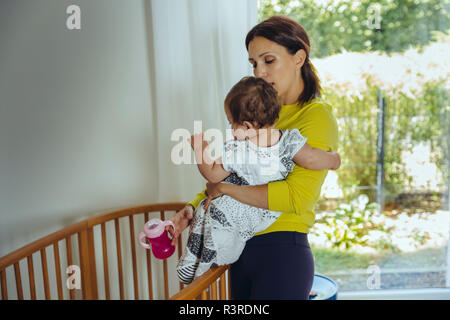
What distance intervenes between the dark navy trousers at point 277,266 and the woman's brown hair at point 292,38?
0.44m

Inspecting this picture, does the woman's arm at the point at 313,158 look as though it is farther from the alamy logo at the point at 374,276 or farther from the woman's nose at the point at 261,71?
the alamy logo at the point at 374,276


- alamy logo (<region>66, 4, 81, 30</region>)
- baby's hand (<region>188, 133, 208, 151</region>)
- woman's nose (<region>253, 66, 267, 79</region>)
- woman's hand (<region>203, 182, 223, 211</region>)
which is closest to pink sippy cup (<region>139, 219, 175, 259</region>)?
woman's hand (<region>203, 182, 223, 211</region>)

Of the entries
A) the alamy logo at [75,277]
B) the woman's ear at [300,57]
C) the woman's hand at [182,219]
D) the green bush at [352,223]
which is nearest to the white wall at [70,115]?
the alamy logo at [75,277]

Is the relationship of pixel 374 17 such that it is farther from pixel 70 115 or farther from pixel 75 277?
pixel 75 277

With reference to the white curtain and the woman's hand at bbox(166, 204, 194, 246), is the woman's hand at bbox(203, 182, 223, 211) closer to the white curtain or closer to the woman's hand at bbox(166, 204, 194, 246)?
the woman's hand at bbox(166, 204, 194, 246)

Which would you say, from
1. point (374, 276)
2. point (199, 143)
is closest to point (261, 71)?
point (199, 143)

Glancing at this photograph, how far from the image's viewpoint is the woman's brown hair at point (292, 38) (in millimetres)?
1087

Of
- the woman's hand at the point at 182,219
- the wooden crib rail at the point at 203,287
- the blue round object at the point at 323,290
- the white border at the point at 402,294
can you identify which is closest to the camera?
the wooden crib rail at the point at 203,287

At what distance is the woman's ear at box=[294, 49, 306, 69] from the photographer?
111 cm

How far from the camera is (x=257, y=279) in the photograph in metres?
1.06

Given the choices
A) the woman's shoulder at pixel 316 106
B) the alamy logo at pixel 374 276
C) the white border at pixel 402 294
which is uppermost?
the woman's shoulder at pixel 316 106
